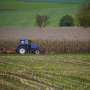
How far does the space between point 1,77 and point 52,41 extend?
0.53 metres

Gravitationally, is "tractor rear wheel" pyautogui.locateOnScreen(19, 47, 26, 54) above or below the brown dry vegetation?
below

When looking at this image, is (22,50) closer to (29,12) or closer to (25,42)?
(25,42)

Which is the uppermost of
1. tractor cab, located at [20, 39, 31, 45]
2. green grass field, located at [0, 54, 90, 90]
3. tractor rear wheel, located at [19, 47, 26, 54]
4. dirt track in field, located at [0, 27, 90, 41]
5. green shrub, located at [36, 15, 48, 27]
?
green shrub, located at [36, 15, 48, 27]

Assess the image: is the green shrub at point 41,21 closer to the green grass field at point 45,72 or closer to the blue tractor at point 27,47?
the blue tractor at point 27,47

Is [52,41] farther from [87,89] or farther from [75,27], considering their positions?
[87,89]

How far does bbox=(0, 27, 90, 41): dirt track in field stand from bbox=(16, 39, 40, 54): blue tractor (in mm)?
43

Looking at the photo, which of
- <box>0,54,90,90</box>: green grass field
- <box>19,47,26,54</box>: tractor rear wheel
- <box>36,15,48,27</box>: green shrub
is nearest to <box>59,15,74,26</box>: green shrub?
<box>36,15,48,27</box>: green shrub

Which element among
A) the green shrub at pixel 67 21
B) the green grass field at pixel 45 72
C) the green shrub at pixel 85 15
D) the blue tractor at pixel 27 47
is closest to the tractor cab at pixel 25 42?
the blue tractor at pixel 27 47

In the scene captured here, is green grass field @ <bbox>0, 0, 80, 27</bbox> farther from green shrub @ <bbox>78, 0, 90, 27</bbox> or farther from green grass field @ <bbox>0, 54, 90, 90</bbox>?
green grass field @ <bbox>0, 54, 90, 90</bbox>

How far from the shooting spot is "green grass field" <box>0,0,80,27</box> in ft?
9.40

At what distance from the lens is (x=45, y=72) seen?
2.82 meters

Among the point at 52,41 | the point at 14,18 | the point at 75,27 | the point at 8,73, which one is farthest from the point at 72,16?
the point at 8,73

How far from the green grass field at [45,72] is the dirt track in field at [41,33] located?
0.53 feet

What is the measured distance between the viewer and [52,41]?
9.47 ft
